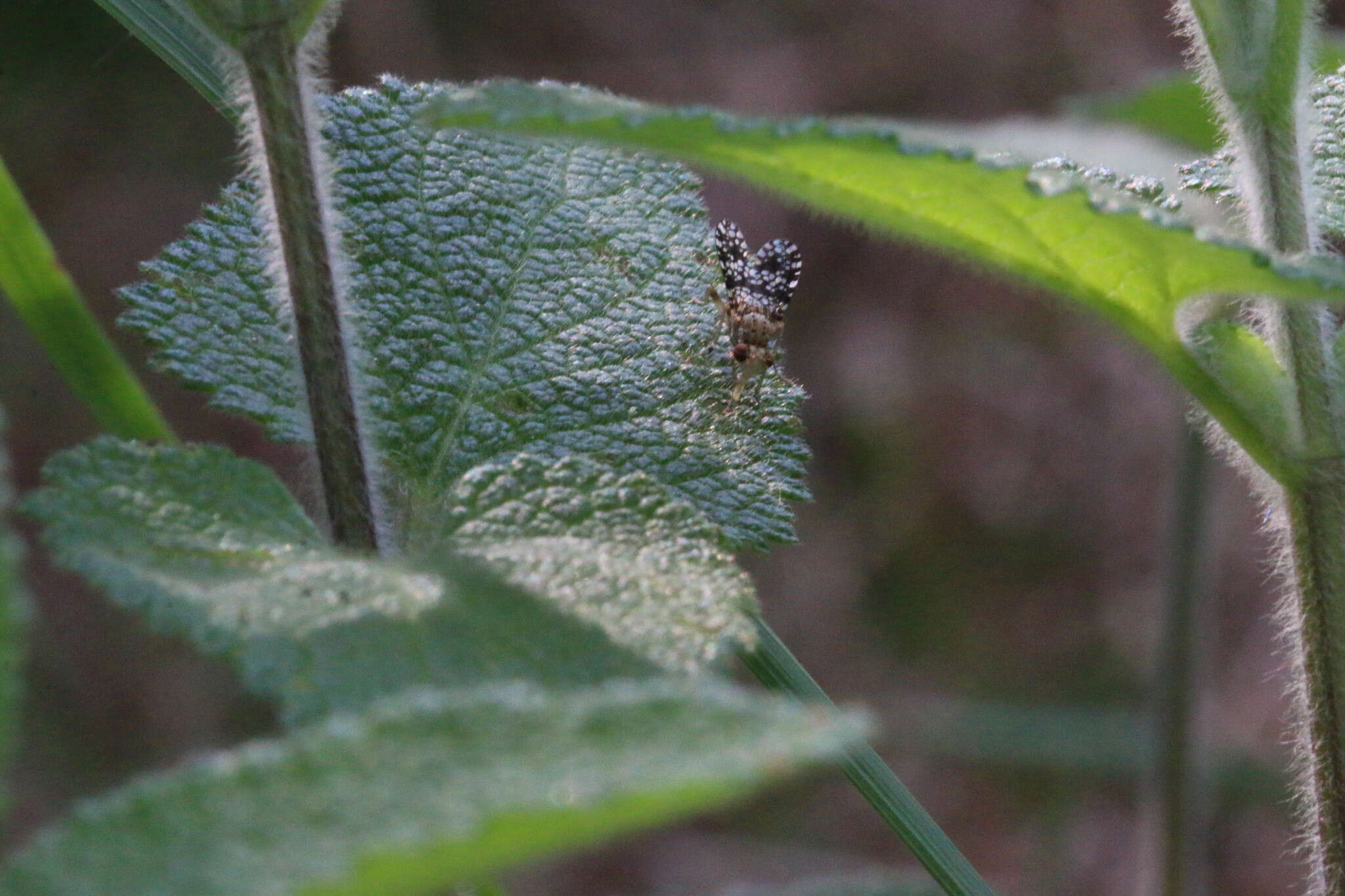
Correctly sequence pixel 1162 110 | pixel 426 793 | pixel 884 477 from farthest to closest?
pixel 884 477
pixel 1162 110
pixel 426 793

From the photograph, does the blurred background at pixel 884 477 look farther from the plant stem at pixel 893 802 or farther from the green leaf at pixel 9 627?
the green leaf at pixel 9 627

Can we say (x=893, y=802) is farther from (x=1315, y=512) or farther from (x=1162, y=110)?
(x=1162, y=110)

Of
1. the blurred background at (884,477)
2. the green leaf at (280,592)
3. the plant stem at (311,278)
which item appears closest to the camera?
the green leaf at (280,592)

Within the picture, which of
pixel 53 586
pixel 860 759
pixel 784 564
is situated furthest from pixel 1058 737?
pixel 53 586

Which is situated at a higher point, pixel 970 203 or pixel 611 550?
pixel 970 203

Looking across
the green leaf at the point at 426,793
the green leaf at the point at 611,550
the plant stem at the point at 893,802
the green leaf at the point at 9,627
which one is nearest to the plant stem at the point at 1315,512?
the plant stem at the point at 893,802

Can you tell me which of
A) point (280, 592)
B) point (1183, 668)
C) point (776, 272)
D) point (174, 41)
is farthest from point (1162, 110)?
point (280, 592)

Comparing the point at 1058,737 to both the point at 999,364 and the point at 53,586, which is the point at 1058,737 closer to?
the point at 999,364
